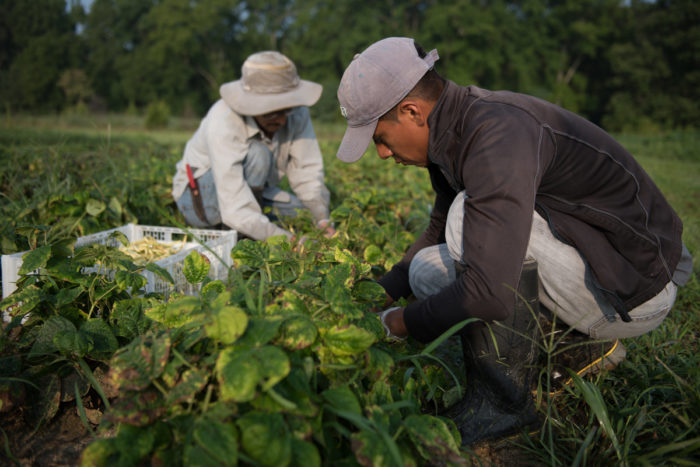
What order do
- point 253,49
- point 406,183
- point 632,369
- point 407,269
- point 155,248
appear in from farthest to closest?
point 253,49 → point 406,183 → point 155,248 → point 407,269 → point 632,369

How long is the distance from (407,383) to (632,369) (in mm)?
952

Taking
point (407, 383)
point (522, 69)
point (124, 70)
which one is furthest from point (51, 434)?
point (124, 70)

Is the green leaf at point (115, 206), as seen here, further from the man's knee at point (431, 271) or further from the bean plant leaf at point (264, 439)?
the bean plant leaf at point (264, 439)

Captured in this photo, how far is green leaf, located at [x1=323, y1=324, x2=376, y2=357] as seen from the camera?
1131 mm

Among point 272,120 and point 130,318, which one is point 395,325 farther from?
point 272,120

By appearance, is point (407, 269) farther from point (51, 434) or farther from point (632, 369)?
point (51, 434)

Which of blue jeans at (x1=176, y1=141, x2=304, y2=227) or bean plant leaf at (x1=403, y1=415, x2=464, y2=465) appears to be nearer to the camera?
bean plant leaf at (x1=403, y1=415, x2=464, y2=465)

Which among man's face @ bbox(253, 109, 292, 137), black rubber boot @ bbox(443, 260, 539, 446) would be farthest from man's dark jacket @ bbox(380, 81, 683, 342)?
man's face @ bbox(253, 109, 292, 137)

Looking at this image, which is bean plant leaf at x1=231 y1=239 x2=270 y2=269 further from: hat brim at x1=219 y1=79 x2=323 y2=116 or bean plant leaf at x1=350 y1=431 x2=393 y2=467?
hat brim at x1=219 y1=79 x2=323 y2=116

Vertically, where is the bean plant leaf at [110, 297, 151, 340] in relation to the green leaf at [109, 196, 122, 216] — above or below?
above

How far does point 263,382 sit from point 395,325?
0.59 m

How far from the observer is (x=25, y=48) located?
3606cm

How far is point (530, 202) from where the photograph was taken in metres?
1.28

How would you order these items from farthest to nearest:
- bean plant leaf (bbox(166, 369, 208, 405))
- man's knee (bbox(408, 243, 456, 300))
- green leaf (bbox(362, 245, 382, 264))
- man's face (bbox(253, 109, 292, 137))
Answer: man's face (bbox(253, 109, 292, 137)), green leaf (bbox(362, 245, 382, 264)), man's knee (bbox(408, 243, 456, 300)), bean plant leaf (bbox(166, 369, 208, 405))
